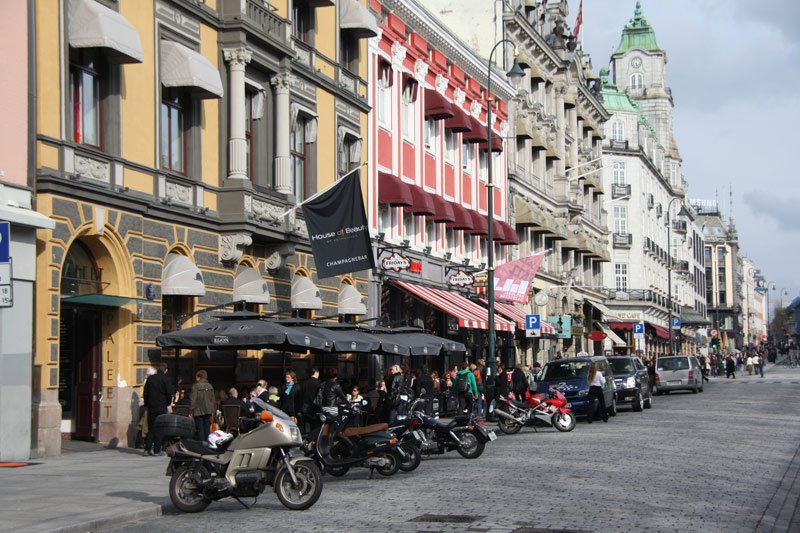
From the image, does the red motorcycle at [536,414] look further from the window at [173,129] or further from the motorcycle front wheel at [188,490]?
the motorcycle front wheel at [188,490]

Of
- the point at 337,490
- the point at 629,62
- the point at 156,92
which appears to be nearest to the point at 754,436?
the point at 337,490

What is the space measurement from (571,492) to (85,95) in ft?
40.4

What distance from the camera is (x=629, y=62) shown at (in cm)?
11550

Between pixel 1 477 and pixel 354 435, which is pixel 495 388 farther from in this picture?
pixel 1 477

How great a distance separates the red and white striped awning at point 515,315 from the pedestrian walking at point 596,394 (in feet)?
46.6

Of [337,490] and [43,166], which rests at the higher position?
[43,166]

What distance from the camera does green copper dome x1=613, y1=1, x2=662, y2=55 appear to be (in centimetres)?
11431

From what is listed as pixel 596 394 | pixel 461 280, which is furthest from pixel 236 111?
pixel 461 280

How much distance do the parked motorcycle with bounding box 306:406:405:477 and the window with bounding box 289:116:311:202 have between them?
13.7m

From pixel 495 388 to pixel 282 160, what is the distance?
8.92 metres

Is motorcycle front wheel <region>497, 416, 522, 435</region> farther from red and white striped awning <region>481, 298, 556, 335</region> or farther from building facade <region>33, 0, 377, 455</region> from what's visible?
red and white striped awning <region>481, 298, 556, 335</region>

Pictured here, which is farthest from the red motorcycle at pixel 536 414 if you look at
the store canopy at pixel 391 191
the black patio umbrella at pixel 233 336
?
the store canopy at pixel 391 191

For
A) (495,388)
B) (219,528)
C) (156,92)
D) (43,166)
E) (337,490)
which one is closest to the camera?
(219,528)

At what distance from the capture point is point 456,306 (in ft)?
139
